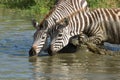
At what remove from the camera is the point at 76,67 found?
1127cm

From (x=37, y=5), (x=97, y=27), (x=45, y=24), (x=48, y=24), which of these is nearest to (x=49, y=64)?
(x=45, y=24)

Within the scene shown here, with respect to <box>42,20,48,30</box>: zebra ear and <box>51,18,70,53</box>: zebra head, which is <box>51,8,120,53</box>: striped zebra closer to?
<box>51,18,70,53</box>: zebra head

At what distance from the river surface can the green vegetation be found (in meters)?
6.10

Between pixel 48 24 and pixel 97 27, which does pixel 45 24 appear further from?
pixel 97 27

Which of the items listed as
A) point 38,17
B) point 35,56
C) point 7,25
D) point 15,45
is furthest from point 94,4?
point 35,56

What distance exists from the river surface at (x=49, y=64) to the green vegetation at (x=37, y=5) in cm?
610

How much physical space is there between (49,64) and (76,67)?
2.46ft

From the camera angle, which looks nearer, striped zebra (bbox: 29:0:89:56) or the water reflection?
the water reflection

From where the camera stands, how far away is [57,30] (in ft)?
42.1

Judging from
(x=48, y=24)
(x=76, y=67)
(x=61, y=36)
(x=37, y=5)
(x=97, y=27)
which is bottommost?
(x=76, y=67)

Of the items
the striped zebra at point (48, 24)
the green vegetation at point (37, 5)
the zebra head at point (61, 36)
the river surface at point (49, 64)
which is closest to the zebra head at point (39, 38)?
the striped zebra at point (48, 24)

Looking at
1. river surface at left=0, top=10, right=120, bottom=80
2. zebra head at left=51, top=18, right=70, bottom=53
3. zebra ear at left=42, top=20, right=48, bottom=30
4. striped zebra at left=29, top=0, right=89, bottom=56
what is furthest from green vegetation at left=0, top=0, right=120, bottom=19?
zebra head at left=51, top=18, right=70, bottom=53

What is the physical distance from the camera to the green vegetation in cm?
2156

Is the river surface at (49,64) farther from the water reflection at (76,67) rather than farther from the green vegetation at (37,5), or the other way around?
the green vegetation at (37,5)
